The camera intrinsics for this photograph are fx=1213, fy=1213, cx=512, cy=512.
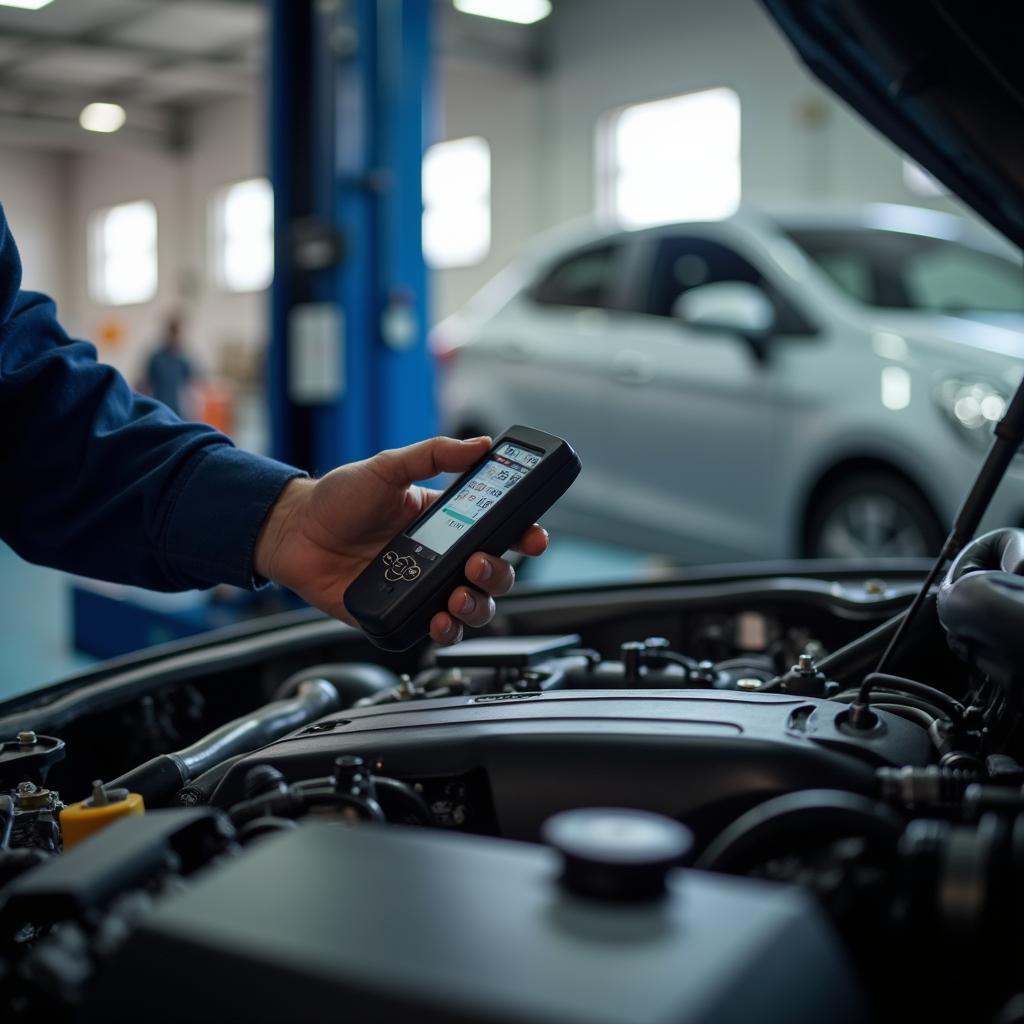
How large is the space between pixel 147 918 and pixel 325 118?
12.8 feet

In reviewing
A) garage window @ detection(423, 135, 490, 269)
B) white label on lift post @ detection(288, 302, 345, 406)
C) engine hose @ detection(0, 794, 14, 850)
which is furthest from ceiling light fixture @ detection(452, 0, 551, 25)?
engine hose @ detection(0, 794, 14, 850)

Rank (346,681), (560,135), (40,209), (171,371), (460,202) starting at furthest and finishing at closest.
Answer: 1. (40,209)
2. (460,202)
3. (560,135)
4. (171,371)
5. (346,681)

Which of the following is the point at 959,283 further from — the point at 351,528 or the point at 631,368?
the point at 351,528

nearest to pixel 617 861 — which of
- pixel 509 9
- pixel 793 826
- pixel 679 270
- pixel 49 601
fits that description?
pixel 793 826

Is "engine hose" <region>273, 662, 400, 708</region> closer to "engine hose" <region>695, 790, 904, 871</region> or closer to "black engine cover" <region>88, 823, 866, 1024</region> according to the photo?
"engine hose" <region>695, 790, 904, 871</region>

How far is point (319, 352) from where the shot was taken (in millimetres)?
4133

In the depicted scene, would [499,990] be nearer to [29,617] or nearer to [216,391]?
[29,617]

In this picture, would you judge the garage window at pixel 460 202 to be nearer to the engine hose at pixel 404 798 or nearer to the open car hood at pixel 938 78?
the open car hood at pixel 938 78

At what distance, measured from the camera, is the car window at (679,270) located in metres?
4.54

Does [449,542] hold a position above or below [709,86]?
below

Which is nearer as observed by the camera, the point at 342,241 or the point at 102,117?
the point at 342,241

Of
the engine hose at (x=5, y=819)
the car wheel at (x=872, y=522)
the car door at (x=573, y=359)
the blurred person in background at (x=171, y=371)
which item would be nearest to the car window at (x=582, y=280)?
the car door at (x=573, y=359)

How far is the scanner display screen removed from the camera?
113 centimetres

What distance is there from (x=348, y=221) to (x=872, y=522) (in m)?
2.02
